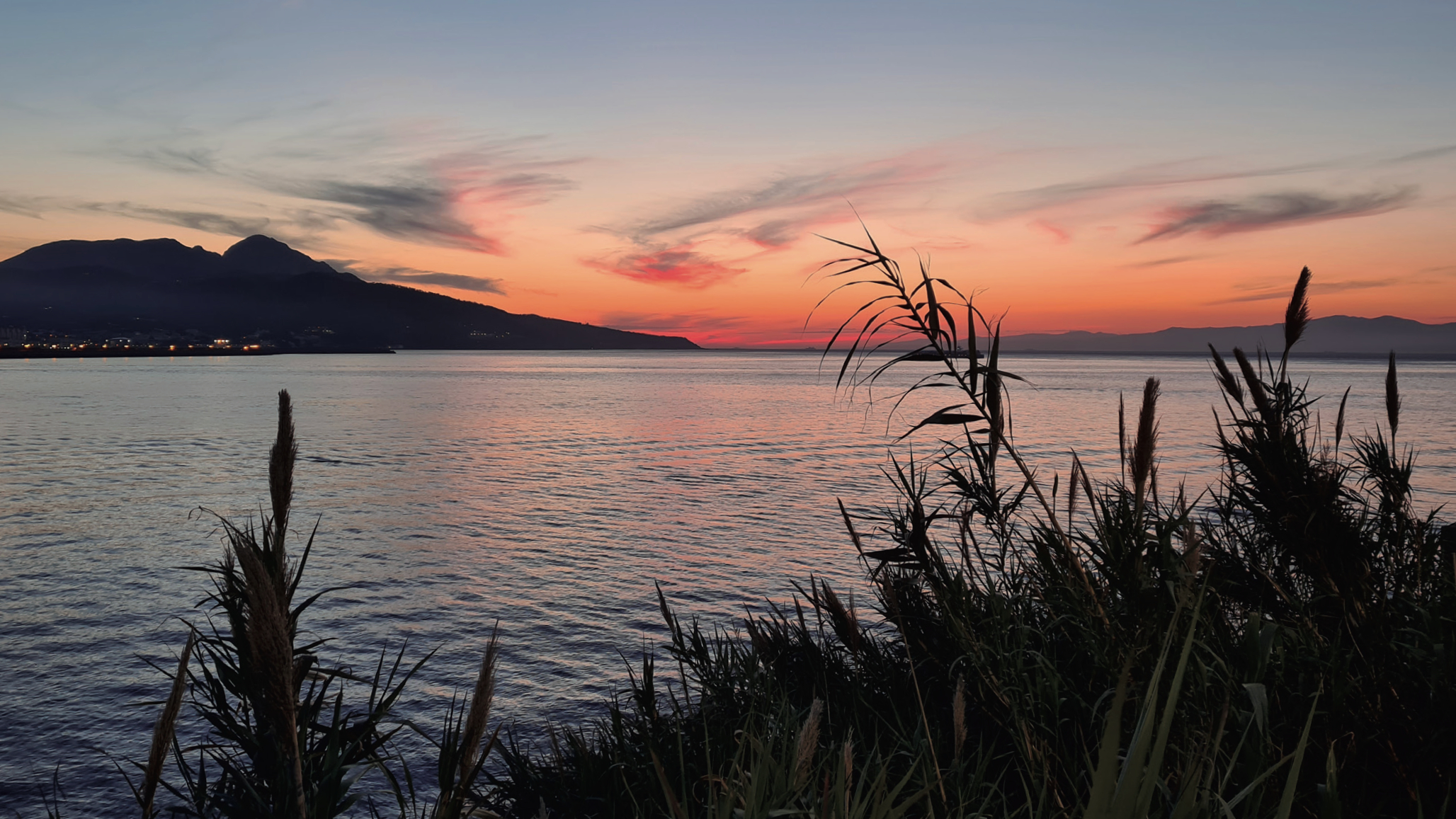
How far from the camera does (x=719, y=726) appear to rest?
5.11 metres

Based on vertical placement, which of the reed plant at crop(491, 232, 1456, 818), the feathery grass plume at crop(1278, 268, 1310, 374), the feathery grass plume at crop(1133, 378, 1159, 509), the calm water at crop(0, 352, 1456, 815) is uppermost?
the feathery grass plume at crop(1278, 268, 1310, 374)

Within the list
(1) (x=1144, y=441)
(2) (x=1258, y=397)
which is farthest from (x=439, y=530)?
(2) (x=1258, y=397)

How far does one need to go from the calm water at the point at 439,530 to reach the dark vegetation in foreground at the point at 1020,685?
410cm

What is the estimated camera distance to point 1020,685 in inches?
148

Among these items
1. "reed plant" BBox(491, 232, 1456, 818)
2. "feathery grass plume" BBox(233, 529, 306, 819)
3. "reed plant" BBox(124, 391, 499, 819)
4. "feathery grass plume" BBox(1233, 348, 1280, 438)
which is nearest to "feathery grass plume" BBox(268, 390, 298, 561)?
"reed plant" BBox(124, 391, 499, 819)

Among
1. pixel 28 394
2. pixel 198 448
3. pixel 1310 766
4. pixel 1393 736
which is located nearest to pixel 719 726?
pixel 1310 766

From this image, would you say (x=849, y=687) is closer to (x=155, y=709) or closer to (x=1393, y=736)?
(x=1393, y=736)

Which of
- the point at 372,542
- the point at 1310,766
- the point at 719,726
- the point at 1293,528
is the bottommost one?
the point at 372,542

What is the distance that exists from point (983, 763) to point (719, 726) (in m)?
Answer: 2.26

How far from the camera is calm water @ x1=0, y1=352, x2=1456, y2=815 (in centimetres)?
895

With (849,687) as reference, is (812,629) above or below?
below

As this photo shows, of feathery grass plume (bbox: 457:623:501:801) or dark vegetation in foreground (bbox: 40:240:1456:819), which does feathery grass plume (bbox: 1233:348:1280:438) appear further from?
feathery grass plume (bbox: 457:623:501:801)

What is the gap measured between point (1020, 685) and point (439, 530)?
598 inches

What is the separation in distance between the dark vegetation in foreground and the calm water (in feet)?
13.5
